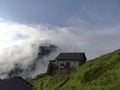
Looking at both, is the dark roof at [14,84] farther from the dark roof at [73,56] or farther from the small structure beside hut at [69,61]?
the dark roof at [73,56]

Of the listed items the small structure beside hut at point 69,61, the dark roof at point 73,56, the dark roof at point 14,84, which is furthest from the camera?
the dark roof at point 73,56

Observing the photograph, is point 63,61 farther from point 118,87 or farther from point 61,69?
point 118,87

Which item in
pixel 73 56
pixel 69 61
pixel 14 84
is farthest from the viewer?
pixel 73 56

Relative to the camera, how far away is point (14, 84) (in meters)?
48.2

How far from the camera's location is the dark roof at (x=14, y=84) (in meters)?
47.2

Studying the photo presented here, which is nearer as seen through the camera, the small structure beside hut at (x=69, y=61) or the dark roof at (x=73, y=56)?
the small structure beside hut at (x=69, y=61)

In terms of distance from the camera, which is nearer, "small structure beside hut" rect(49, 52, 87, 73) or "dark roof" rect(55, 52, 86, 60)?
"small structure beside hut" rect(49, 52, 87, 73)

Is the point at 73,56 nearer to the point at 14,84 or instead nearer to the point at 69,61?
the point at 69,61

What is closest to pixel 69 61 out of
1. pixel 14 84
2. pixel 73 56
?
pixel 73 56

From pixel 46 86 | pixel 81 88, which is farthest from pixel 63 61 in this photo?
pixel 81 88

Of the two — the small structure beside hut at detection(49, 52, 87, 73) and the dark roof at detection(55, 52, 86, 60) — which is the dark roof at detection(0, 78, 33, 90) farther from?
the dark roof at detection(55, 52, 86, 60)

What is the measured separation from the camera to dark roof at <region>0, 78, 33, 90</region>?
47156 millimetres

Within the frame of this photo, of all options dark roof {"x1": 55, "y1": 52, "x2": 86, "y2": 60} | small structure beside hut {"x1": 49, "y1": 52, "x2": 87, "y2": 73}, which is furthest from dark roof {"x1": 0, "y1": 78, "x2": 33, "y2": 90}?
dark roof {"x1": 55, "y1": 52, "x2": 86, "y2": 60}

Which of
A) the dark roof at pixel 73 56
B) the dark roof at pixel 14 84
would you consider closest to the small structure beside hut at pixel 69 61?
the dark roof at pixel 73 56
